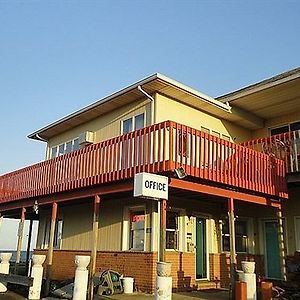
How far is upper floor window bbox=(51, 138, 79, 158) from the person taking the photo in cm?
1856

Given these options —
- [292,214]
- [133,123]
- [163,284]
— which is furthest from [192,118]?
→ [163,284]

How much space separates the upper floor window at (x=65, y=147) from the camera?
18.6m

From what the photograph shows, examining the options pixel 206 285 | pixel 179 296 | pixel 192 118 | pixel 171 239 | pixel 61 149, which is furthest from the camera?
pixel 61 149

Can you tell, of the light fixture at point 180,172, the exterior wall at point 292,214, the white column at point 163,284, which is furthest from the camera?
the exterior wall at point 292,214

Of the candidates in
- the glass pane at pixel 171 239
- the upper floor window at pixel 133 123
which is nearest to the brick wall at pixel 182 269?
the glass pane at pixel 171 239

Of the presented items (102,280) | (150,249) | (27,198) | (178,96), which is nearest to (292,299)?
(150,249)

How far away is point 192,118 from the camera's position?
15.3 meters

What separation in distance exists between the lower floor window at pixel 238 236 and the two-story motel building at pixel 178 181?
40mm

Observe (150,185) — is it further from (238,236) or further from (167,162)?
(238,236)

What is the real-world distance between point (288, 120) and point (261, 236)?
504 centimetres

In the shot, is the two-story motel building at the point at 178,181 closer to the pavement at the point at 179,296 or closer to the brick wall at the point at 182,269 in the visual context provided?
the brick wall at the point at 182,269

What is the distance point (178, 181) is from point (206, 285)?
5.24 meters

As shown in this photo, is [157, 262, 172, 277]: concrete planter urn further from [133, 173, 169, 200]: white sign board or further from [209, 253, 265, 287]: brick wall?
[209, 253, 265, 287]: brick wall

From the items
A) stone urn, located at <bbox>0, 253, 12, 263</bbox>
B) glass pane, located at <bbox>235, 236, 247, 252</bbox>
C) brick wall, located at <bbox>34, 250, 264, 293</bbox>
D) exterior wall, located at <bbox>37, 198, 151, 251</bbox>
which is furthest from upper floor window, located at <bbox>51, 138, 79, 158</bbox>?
glass pane, located at <bbox>235, 236, 247, 252</bbox>
